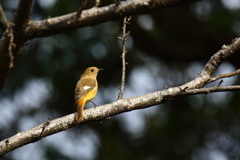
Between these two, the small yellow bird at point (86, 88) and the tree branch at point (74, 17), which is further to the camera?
the small yellow bird at point (86, 88)

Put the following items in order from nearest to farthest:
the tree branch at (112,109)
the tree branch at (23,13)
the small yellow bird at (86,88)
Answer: the tree branch at (23,13)
the tree branch at (112,109)
the small yellow bird at (86,88)

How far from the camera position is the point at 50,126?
126 inches

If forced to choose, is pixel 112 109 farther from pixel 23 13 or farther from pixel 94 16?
pixel 23 13

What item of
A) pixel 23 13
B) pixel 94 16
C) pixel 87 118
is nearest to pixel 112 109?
pixel 87 118

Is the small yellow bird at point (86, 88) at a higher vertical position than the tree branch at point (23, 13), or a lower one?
higher

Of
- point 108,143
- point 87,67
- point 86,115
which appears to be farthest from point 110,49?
point 86,115

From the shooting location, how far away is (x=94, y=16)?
239 centimetres

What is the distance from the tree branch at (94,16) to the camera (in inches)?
90.5

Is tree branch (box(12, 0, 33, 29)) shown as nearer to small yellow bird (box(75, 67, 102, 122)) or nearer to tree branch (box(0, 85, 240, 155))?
tree branch (box(0, 85, 240, 155))

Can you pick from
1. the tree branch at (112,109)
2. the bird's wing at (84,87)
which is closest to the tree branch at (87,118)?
the tree branch at (112,109)

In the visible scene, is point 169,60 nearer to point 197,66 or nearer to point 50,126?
point 197,66

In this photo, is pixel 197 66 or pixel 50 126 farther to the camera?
pixel 197 66

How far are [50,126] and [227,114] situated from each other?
3.99 meters

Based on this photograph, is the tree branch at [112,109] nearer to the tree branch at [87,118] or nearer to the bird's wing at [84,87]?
the tree branch at [87,118]
